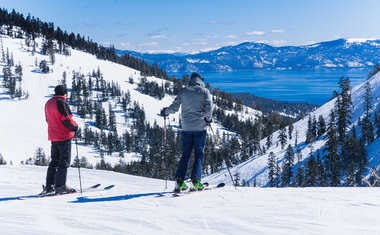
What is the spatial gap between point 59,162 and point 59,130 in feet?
2.69

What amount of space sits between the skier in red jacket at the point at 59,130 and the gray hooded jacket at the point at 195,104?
273cm

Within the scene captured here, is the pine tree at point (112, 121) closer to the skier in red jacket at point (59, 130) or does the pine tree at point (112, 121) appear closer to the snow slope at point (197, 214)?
the skier in red jacket at point (59, 130)

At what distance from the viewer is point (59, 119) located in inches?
249

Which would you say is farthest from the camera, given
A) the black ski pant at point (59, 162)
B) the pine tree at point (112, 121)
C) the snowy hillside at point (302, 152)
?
the pine tree at point (112, 121)

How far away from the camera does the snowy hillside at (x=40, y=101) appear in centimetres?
9751

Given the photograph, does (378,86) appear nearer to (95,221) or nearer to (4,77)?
(95,221)

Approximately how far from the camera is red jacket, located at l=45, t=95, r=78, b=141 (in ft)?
20.5

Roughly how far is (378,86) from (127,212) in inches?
4833

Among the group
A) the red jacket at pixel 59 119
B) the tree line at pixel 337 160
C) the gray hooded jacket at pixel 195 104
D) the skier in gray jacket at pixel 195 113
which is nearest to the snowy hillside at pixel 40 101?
the tree line at pixel 337 160

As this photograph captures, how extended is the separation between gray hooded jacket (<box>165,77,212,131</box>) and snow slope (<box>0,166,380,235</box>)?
178 centimetres

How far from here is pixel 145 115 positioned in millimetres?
162625

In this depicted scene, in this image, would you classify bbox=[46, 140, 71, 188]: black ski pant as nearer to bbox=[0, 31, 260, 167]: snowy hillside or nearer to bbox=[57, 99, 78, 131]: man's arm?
bbox=[57, 99, 78, 131]: man's arm

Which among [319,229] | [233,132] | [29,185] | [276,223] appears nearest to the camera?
[319,229]

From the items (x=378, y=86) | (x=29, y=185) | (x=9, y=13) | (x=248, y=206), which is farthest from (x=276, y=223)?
(x=9, y=13)
